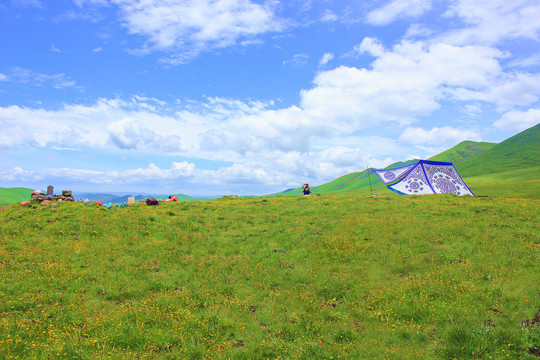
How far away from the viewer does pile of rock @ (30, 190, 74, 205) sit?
87.6 ft

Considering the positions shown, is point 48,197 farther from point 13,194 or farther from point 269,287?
point 13,194

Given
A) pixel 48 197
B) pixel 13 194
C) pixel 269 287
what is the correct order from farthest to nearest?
pixel 13 194, pixel 48 197, pixel 269 287

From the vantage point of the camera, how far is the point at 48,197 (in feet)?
92.1

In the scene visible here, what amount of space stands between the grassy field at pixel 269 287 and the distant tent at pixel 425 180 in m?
21.6

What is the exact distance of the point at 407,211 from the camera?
25500mm

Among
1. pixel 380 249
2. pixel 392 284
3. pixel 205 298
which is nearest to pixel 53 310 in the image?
pixel 205 298

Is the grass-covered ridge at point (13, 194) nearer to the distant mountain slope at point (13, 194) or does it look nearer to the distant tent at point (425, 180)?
the distant mountain slope at point (13, 194)

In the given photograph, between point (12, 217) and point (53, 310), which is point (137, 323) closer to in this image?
point (53, 310)

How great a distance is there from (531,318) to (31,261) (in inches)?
897

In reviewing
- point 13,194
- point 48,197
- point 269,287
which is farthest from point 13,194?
point 269,287

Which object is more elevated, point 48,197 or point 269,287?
point 48,197

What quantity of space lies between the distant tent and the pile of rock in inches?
1756

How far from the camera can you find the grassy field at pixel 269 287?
8906 millimetres

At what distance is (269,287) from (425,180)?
4029cm
